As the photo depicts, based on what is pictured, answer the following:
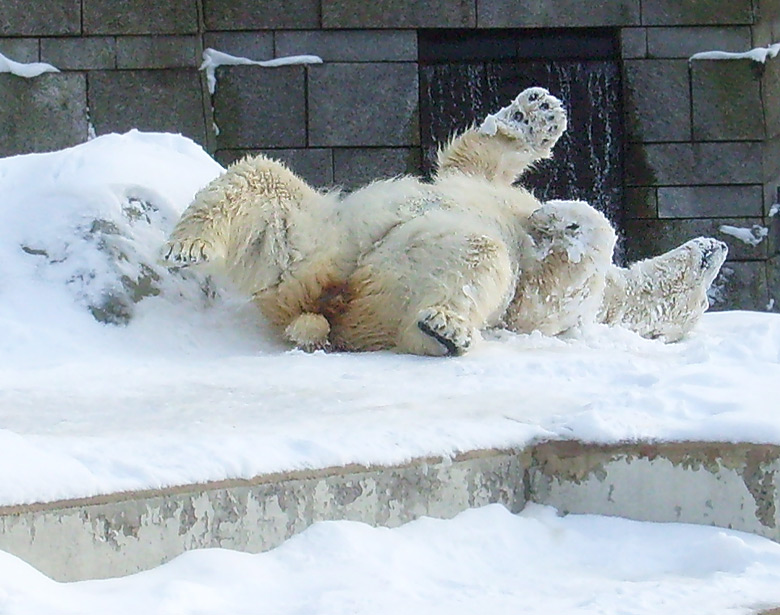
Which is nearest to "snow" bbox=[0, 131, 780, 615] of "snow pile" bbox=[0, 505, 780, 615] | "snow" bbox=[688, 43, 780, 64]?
"snow pile" bbox=[0, 505, 780, 615]

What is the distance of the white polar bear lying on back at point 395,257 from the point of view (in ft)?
11.6

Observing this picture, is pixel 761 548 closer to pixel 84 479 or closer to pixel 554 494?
pixel 554 494

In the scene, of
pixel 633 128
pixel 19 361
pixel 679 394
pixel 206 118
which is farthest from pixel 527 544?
pixel 633 128

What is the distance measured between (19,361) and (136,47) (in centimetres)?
462

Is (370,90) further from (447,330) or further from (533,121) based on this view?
(447,330)

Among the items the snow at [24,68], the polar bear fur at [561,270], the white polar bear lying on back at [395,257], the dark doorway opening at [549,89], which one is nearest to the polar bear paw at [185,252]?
the white polar bear lying on back at [395,257]

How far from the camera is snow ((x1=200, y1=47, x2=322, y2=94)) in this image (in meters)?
7.69

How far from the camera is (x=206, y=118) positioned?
7594 mm

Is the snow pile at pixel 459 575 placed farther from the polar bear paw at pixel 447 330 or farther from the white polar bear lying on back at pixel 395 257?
the white polar bear lying on back at pixel 395 257

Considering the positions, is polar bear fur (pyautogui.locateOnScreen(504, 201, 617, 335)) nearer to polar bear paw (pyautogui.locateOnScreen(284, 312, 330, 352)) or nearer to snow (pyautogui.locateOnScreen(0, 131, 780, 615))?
snow (pyautogui.locateOnScreen(0, 131, 780, 615))

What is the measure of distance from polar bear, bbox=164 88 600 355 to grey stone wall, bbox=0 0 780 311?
3.71m

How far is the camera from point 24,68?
24.2ft

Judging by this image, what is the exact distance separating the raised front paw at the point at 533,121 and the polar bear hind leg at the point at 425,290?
0.86 meters

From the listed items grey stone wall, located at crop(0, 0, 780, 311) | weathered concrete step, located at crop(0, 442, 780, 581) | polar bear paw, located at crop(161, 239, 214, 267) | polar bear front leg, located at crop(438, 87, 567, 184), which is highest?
grey stone wall, located at crop(0, 0, 780, 311)
